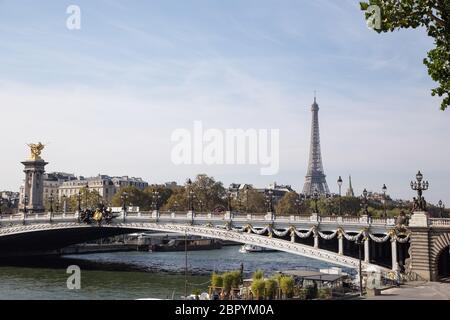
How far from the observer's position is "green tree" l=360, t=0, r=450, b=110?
55.9 feet

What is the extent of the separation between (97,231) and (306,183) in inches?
5415

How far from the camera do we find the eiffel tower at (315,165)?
190000 mm

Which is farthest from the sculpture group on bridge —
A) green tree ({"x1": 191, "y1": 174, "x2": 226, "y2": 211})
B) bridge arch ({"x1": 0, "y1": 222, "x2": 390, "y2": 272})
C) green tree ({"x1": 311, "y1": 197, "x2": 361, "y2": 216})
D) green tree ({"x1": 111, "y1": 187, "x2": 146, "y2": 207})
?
green tree ({"x1": 311, "y1": 197, "x2": 361, "y2": 216})

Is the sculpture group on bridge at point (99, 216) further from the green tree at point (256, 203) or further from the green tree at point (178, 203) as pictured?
the green tree at point (256, 203)

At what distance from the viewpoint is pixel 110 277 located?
5388cm

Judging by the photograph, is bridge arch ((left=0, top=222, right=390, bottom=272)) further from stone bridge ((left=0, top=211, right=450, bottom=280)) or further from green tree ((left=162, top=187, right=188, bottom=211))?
green tree ((left=162, top=187, right=188, bottom=211))

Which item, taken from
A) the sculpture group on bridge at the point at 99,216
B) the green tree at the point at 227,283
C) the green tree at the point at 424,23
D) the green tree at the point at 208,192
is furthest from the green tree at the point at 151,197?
the green tree at the point at 424,23

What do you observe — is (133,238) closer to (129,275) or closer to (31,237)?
(31,237)

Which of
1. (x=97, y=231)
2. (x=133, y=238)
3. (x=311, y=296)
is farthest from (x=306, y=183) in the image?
(x=311, y=296)

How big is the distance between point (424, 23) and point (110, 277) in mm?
44468

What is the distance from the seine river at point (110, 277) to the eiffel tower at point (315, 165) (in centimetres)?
12212

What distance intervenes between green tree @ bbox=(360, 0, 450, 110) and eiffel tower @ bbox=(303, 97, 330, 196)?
173165 mm

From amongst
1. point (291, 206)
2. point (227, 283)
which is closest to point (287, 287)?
point (227, 283)

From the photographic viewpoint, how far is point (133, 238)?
102125 millimetres
